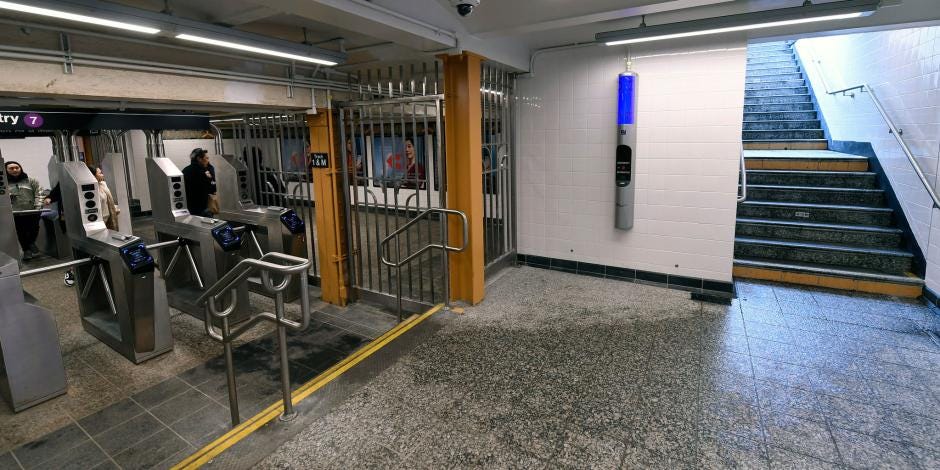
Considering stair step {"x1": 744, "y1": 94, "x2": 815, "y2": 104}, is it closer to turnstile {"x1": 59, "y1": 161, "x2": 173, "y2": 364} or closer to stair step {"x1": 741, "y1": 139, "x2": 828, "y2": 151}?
stair step {"x1": 741, "y1": 139, "x2": 828, "y2": 151}

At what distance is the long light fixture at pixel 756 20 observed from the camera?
10.9 feet

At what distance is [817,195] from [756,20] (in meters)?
2.98

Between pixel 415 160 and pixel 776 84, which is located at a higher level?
pixel 776 84

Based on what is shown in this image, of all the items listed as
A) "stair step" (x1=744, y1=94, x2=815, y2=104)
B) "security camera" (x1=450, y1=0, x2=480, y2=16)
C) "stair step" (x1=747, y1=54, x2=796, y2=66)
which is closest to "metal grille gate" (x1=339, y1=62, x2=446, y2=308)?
"security camera" (x1=450, y1=0, x2=480, y2=16)

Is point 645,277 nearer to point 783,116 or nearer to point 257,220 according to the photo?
point 783,116

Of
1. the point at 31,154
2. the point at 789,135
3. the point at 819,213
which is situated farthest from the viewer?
the point at 31,154

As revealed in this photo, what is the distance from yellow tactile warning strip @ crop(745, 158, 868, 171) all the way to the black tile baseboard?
2146 mm

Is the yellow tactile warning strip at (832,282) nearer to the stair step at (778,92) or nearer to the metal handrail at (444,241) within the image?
the metal handrail at (444,241)

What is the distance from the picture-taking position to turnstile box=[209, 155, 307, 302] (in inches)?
223

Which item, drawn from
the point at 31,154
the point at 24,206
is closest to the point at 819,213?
the point at 24,206

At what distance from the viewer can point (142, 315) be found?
4.13m

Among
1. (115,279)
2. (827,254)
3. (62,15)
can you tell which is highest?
(62,15)

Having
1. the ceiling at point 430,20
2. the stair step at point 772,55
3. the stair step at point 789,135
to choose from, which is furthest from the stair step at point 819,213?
the stair step at point 772,55

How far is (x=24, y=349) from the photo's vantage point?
3.49 metres
